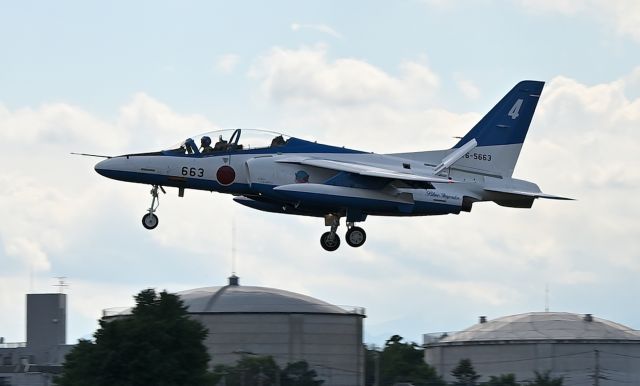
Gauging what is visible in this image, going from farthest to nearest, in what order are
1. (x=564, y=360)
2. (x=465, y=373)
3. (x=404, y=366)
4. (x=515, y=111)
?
(x=404, y=366) < (x=465, y=373) < (x=564, y=360) < (x=515, y=111)

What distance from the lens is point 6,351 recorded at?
8100cm

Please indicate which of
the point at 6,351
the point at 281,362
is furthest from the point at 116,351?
the point at 6,351

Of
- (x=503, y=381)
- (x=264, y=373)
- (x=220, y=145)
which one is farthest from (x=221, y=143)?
(x=503, y=381)

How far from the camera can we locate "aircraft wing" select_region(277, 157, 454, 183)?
34.1m

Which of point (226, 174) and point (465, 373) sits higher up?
point (226, 174)

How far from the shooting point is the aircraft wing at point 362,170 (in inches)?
1341

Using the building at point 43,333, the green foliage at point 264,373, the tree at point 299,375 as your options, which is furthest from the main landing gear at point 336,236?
the building at point 43,333

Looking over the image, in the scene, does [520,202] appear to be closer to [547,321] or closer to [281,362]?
[281,362]

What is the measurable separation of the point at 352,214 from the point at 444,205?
110 inches

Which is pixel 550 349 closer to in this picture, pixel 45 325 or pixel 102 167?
pixel 45 325

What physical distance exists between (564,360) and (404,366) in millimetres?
17440

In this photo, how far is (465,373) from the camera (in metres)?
75.5

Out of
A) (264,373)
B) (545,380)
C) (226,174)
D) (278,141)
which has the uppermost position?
(278,141)

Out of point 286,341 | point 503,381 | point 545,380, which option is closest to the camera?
point 286,341
